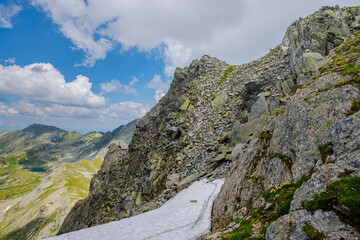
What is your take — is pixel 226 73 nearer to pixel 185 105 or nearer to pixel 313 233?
pixel 185 105

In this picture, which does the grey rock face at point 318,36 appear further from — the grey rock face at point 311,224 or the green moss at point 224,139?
the grey rock face at point 311,224

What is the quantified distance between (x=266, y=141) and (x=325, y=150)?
7523 millimetres

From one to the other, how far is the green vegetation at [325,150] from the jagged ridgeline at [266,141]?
46 millimetres

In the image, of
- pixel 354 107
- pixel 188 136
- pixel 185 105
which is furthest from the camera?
pixel 185 105

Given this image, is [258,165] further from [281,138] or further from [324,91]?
[324,91]

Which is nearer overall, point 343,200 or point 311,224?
point 343,200

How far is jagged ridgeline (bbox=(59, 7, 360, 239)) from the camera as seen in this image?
28.7ft

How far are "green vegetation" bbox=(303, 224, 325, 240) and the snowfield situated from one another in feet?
39.3

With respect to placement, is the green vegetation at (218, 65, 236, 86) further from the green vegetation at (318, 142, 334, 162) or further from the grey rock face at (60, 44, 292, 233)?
the green vegetation at (318, 142, 334, 162)

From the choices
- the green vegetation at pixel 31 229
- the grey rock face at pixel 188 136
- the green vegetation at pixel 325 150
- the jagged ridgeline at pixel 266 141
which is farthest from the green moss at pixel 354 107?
the green vegetation at pixel 31 229

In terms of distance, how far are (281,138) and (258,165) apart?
3.61m

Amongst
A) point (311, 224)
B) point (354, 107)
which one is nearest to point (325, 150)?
point (354, 107)

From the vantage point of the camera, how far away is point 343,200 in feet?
22.2

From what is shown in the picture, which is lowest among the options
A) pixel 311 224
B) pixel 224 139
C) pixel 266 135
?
pixel 311 224
